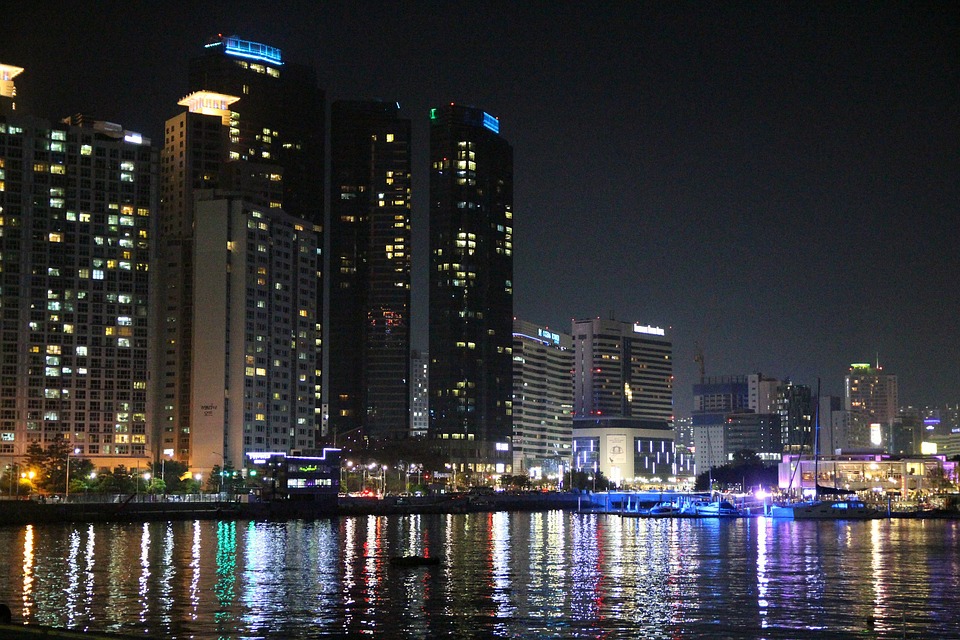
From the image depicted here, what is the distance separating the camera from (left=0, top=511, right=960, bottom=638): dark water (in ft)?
192

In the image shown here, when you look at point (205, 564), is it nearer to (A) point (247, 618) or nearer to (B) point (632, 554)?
(A) point (247, 618)

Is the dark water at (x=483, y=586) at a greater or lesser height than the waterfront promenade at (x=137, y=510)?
greater

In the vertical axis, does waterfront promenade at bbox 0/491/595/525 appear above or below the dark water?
below

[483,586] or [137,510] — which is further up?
[483,586]

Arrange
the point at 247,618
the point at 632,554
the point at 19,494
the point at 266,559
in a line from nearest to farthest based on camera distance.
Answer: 1. the point at 247,618
2. the point at 266,559
3. the point at 632,554
4. the point at 19,494

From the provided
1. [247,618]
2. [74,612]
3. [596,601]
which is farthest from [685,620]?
[74,612]

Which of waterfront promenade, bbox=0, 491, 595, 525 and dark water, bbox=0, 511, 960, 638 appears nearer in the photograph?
dark water, bbox=0, 511, 960, 638

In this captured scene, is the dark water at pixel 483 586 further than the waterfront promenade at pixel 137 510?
No

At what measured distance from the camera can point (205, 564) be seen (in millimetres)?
92375

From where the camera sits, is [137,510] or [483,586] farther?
[137,510]

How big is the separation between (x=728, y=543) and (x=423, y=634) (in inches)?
3191

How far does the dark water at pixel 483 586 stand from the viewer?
58.5 meters

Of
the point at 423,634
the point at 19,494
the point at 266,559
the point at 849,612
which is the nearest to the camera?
the point at 423,634

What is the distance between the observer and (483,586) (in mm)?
78062
